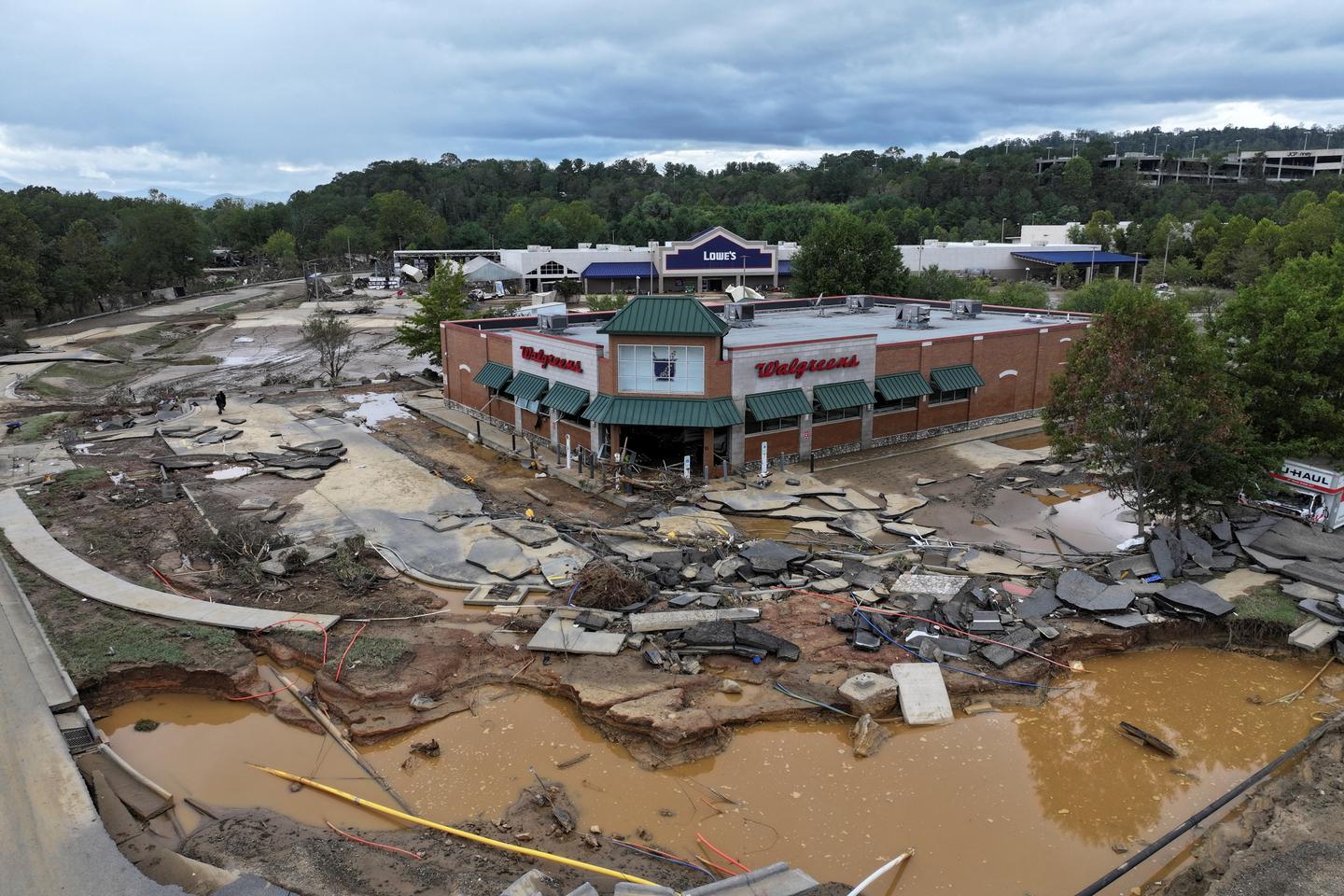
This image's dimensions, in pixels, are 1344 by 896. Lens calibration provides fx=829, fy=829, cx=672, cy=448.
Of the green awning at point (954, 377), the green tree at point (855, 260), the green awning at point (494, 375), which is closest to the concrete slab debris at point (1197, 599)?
the green awning at point (954, 377)

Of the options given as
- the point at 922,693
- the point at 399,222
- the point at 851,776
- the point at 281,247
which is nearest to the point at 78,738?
the point at 851,776

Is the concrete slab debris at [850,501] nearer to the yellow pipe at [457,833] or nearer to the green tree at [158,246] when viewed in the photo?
the yellow pipe at [457,833]

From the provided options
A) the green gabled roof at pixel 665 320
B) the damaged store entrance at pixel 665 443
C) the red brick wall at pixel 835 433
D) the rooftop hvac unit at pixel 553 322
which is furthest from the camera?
the rooftop hvac unit at pixel 553 322

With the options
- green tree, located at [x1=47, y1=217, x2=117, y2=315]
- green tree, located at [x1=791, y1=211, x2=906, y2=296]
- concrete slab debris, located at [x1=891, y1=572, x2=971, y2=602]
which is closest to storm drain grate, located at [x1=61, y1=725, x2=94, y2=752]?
concrete slab debris, located at [x1=891, y1=572, x2=971, y2=602]

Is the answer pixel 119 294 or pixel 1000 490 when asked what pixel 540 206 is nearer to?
pixel 119 294

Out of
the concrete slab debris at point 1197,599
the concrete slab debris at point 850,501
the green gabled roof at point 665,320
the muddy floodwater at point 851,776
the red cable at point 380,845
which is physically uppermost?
the green gabled roof at point 665,320

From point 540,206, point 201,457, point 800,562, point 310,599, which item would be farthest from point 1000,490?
point 540,206

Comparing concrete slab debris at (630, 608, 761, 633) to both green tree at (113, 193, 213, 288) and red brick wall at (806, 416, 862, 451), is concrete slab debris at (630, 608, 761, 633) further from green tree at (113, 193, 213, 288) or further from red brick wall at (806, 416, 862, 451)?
green tree at (113, 193, 213, 288)
